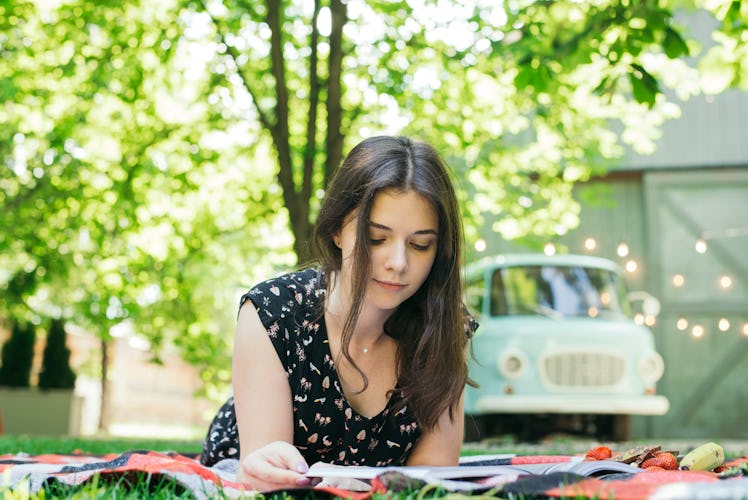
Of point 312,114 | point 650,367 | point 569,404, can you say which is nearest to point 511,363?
point 569,404

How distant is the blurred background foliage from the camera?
8805 millimetres

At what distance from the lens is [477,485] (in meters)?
2.16

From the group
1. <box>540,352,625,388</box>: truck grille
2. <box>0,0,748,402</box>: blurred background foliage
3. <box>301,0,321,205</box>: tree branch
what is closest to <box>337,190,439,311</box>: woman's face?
<box>0,0,748,402</box>: blurred background foliage

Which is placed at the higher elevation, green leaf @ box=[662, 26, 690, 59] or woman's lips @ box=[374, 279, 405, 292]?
green leaf @ box=[662, 26, 690, 59]

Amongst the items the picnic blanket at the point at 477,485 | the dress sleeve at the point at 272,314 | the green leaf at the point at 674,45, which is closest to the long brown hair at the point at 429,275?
the dress sleeve at the point at 272,314

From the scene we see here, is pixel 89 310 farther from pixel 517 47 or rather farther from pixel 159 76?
pixel 517 47

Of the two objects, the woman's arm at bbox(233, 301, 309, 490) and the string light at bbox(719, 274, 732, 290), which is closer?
the woman's arm at bbox(233, 301, 309, 490)

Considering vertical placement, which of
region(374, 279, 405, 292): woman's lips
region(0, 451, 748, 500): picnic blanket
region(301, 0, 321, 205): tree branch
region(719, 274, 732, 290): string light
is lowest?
region(0, 451, 748, 500): picnic blanket

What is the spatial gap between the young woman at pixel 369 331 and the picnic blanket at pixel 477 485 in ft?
0.56

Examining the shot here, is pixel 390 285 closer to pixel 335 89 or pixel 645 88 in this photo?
pixel 645 88

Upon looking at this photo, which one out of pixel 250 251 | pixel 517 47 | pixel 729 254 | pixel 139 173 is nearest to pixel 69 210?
pixel 139 173

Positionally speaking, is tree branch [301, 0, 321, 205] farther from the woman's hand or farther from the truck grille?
the woman's hand

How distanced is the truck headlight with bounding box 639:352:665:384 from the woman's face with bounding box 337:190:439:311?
7.57 metres

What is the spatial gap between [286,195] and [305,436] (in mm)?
6046
